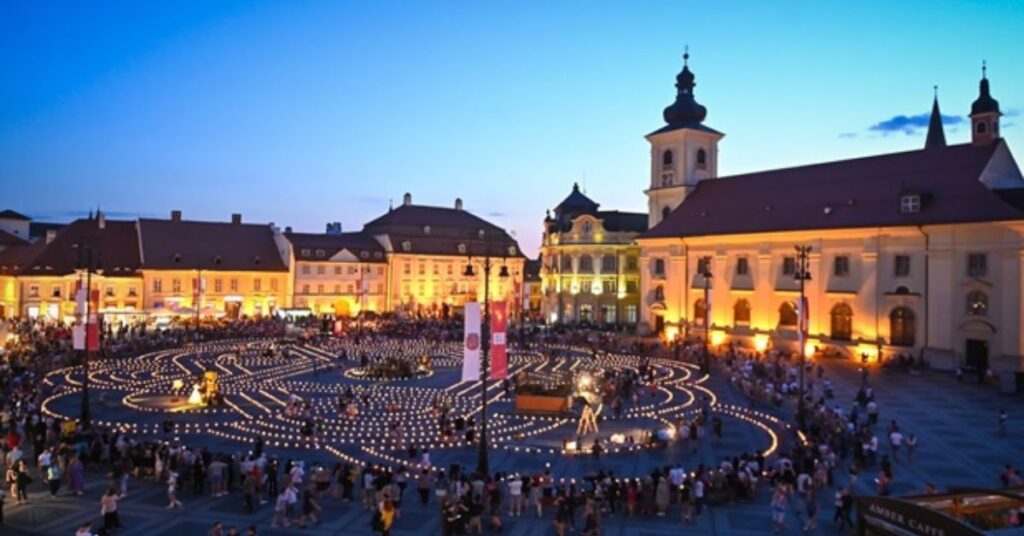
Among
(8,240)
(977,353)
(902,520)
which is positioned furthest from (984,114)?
(8,240)

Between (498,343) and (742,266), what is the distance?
38.9m

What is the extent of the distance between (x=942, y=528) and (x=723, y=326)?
4978 cm

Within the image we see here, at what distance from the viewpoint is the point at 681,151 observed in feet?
218

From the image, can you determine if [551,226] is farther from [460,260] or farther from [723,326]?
[723,326]

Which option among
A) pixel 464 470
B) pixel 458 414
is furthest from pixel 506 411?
pixel 464 470

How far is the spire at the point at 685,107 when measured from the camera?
6706 cm

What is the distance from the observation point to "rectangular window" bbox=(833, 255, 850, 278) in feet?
158

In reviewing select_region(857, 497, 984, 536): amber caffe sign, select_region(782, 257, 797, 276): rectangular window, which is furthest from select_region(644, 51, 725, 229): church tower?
select_region(857, 497, 984, 536): amber caffe sign

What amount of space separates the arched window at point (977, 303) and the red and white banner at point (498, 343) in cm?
3309

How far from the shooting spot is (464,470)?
21.1 m

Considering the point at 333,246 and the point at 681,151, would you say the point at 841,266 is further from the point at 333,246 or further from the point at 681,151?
the point at 333,246

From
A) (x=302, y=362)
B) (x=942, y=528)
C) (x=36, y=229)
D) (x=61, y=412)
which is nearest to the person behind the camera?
(x=942, y=528)

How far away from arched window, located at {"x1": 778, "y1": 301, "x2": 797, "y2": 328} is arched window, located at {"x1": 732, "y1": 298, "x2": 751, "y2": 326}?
9.31 ft

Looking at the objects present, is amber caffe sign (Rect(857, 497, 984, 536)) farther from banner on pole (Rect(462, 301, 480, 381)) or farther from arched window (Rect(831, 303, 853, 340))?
arched window (Rect(831, 303, 853, 340))
